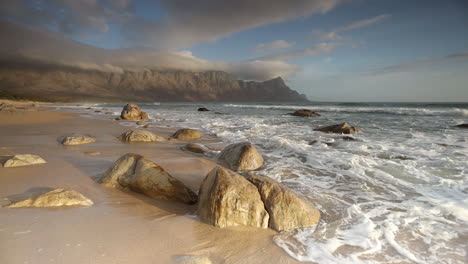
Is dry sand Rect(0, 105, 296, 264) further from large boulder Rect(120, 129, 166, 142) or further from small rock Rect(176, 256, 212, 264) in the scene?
large boulder Rect(120, 129, 166, 142)

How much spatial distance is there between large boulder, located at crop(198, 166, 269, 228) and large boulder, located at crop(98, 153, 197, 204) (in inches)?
23.4

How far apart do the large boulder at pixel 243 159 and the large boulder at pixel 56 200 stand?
2641 millimetres

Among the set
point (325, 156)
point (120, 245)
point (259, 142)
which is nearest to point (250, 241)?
point (120, 245)

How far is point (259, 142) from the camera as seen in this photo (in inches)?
299

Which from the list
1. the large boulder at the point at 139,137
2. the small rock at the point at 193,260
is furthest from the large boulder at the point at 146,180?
the large boulder at the point at 139,137

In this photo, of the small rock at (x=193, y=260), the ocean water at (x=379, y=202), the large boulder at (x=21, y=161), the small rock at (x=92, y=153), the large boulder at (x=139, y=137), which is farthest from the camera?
the large boulder at (x=139, y=137)

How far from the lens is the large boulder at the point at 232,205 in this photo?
2.52 metres

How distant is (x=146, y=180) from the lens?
10.6ft

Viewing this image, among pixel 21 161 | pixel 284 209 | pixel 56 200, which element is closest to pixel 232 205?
pixel 284 209

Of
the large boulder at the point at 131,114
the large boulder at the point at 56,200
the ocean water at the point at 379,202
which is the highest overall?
the large boulder at the point at 131,114

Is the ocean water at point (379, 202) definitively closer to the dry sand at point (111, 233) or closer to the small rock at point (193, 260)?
the dry sand at point (111, 233)

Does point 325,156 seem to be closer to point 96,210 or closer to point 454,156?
point 454,156

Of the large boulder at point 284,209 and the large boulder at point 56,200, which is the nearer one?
the large boulder at point 284,209

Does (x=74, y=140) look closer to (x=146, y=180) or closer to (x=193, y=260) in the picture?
(x=146, y=180)
